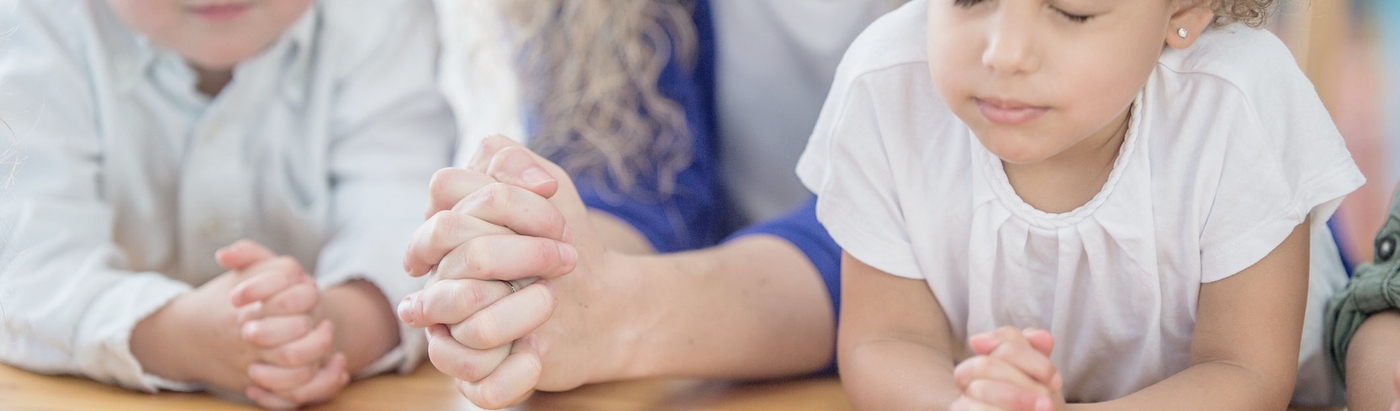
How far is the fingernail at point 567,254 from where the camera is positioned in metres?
0.72

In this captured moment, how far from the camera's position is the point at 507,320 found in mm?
677

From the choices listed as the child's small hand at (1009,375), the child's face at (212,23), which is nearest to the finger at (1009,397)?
the child's small hand at (1009,375)

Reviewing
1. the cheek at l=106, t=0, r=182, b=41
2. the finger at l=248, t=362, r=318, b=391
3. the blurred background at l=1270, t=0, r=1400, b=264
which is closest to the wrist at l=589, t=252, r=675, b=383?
the finger at l=248, t=362, r=318, b=391

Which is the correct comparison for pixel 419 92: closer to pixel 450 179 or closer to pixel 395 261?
pixel 395 261

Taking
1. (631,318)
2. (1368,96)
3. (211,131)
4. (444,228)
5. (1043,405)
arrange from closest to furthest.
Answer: (1043,405), (444,228), (631,318), (211,131), (1368,96)

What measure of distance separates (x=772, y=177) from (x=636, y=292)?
354 millimetres

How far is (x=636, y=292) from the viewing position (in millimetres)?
796

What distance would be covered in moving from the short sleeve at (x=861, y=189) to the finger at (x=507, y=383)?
0.22 m

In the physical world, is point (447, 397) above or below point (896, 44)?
below

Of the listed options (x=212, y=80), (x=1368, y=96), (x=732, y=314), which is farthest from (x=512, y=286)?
(x=1368, y=96)

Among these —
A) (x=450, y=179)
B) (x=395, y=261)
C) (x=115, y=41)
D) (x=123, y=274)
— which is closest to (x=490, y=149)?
(x=450, y=179)

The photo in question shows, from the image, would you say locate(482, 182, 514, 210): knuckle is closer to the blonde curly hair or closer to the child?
the blonde curly hair

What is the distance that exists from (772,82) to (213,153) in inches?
19.6

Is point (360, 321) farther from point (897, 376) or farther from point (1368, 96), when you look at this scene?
point (1368, 96)
